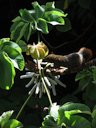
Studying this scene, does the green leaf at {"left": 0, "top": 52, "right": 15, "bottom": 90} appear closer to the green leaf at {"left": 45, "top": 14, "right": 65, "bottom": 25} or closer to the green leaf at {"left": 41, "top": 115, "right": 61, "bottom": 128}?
the green leaf at {"left": 41, "top": 115, "right": 61, "bottom": 128}

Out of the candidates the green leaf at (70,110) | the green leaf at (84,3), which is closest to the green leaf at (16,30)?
the green leaf at (70,110)

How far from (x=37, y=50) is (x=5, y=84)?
6.1 inches

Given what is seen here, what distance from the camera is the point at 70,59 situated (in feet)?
4.47

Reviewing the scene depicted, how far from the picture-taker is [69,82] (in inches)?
73.5

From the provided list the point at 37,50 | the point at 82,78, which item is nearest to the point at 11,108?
the point at 82,78

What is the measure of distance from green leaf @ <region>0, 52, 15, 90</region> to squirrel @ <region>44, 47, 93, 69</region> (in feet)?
0.62

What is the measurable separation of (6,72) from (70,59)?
27 centimetres

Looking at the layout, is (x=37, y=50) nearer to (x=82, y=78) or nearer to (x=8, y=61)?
(x=8, y=61)

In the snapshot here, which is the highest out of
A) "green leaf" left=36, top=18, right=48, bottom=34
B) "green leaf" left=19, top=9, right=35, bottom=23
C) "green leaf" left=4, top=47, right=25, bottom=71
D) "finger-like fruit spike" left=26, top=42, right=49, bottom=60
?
"green leaf" left=19, top=9, right=35, bottom=23

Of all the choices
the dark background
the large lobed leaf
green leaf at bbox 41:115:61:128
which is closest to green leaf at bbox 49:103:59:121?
green leaf at bbox 41:115:61:128

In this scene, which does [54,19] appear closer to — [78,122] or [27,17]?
[27,17]

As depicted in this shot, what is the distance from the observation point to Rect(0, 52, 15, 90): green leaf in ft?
3.73

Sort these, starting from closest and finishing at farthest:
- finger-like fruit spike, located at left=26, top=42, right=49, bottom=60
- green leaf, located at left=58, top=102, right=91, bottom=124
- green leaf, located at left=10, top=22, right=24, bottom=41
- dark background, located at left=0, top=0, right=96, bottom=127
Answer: green leaf, located at left=58, top=102, right=91, bottom=124 < finger-like fruit spike, located at left=26, top=42, right=49, bottom=60 < green leaf, located at left=10, top=22, right=24, bottom=41 < dark background, located at left=0, top=0, right=96, bottom=127

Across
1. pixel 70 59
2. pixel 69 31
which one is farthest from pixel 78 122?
pixel 69 31
